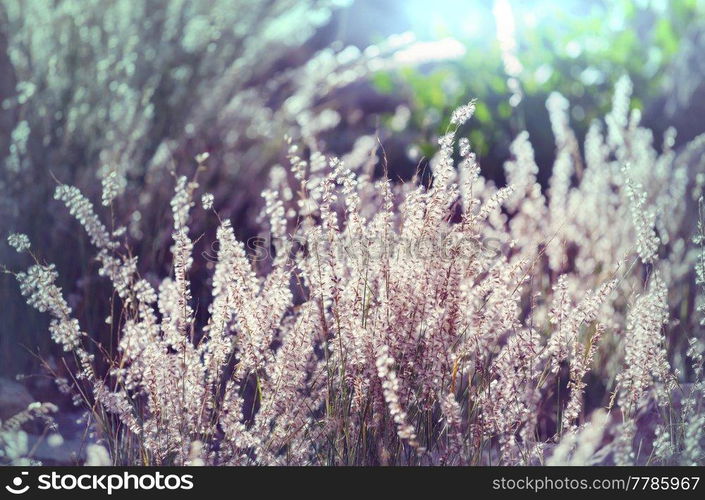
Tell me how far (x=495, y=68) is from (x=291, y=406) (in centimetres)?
258

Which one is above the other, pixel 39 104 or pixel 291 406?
pixel 39 104

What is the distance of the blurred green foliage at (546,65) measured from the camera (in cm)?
361

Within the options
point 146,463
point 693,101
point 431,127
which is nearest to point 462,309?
point 146,463

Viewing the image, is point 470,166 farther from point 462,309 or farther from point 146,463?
point 146,463

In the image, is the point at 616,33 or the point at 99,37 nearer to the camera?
the point at 99,37

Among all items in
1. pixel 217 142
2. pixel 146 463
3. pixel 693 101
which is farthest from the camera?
pixel 693 101

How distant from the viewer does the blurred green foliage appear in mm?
3613

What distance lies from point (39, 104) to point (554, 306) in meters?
1.61

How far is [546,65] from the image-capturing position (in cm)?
377

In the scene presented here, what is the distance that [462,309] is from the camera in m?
1.50
